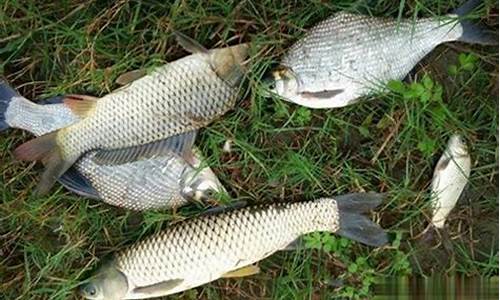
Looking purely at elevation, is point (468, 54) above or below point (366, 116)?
above

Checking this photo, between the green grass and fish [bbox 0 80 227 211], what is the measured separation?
54mm

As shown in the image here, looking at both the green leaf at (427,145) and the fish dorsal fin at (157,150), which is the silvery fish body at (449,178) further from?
the fish dorsal fin at (157,150)

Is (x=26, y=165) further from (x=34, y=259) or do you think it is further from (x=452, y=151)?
(x=452, y=151)

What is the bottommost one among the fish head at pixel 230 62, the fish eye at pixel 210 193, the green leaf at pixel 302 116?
the fish eye at pixel 210 193

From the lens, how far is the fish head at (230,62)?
237 centimetres

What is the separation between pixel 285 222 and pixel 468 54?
706mm

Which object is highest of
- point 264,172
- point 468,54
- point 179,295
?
point 468,54

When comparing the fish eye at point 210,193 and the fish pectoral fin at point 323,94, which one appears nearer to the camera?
the fish pectoral fin at point 323,94

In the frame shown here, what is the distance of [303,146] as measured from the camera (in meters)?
2.46

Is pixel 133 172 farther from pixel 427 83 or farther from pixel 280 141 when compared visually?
pixel 427 83

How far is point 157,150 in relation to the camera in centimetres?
243

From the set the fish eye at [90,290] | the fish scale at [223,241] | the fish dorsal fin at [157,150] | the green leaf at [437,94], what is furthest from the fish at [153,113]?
the green leaf at [437,94]

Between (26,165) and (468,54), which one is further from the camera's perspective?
(26,165)

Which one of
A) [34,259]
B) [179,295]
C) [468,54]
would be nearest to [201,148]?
[179,295]
